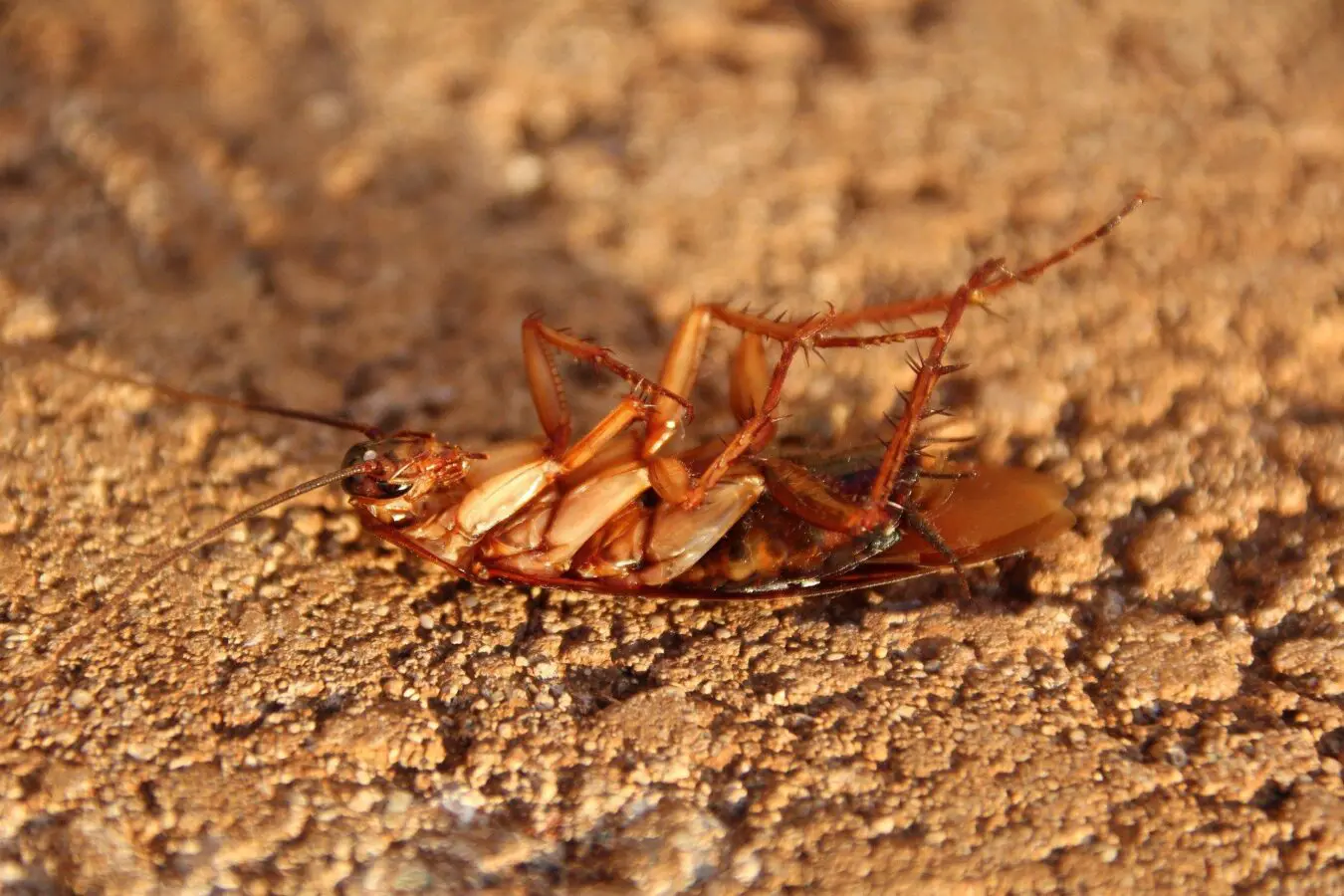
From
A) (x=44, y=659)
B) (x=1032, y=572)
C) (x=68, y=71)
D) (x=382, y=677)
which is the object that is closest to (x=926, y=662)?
(x=1032, y=572)

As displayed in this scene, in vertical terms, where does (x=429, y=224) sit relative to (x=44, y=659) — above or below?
above

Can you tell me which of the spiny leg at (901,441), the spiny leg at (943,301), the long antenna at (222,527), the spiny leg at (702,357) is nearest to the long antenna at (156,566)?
the long antenna at (222,527)

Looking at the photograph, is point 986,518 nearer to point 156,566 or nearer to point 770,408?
point 770,408

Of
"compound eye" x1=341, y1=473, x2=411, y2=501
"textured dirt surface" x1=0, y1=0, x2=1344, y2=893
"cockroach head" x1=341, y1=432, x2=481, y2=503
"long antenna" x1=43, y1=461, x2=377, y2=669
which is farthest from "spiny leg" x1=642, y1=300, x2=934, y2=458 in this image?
"long antenna" x1=43, y1=461, x2=377, y2=669

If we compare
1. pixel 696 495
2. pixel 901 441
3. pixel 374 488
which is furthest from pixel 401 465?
pixel 901 441

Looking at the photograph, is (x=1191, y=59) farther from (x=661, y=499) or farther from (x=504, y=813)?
(x=504, y=813)

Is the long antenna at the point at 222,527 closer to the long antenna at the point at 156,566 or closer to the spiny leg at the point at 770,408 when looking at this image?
the long antenna at the point at 156,566

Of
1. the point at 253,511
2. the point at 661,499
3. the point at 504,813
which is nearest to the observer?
the point at 504,813
